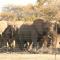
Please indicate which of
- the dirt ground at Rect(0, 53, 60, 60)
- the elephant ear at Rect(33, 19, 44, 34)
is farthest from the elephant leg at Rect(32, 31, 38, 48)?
the dirt ground at Rect(0, 53, 60, 60)

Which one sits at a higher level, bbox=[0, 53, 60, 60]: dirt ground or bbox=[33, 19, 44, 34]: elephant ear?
bbox=[33, 19, 44, 34]: elephant ear

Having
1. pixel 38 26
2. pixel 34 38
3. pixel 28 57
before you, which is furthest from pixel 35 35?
pixel 28 57

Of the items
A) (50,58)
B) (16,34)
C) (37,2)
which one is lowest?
(50,58)

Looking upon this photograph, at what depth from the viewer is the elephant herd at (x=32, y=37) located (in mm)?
11570

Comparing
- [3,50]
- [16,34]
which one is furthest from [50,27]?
[3,50]

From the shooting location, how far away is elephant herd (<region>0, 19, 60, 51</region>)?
11570mm

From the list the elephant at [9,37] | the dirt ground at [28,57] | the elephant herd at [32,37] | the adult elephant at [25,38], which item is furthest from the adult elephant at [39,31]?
the dirt ground at [28,57]

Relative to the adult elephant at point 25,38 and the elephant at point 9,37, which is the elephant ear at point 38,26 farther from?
the elephant at point 9,37

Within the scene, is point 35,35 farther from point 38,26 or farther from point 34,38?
point 38,26

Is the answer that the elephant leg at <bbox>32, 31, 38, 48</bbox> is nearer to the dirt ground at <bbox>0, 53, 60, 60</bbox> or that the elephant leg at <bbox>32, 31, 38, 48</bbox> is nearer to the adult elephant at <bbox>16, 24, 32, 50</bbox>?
the adult elephant at <bbox>16, 24, 32, 50</bbox>

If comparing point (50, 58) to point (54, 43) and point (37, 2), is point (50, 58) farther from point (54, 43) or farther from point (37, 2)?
point (37, 2)

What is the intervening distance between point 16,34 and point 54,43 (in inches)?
58.2

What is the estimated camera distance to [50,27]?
1218 cm

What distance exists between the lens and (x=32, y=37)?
11.9m
